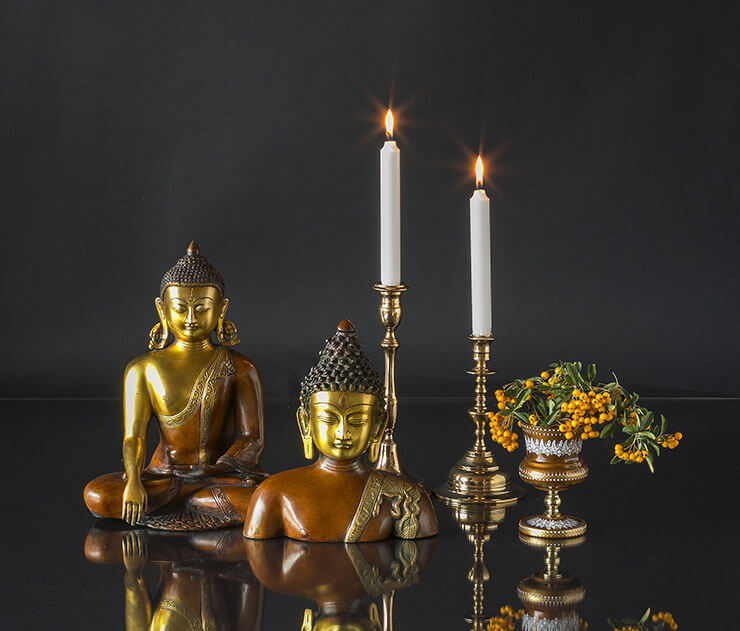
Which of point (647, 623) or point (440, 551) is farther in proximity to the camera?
point (440, 551)

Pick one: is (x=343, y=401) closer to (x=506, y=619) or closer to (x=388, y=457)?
(x=388, y=457)

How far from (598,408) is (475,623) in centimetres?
44

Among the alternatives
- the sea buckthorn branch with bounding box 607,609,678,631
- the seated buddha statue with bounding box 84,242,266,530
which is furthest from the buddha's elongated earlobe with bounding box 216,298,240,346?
the sea buckthorn branch with bounding box 607,609,678,631

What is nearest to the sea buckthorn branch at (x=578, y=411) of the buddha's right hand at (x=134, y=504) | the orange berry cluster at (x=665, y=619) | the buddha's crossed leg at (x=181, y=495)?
the orange berry cluster at (x=665, y=619)

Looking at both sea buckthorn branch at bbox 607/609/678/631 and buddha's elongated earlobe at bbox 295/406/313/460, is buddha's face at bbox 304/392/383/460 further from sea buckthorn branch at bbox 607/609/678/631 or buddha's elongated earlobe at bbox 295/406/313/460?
sea buckthorn branch at bbox 607/609/678/631

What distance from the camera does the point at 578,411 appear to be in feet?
6.30

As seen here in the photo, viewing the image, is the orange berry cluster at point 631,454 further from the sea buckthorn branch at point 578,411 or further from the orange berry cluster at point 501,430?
the orange berry cluster at point 501,430

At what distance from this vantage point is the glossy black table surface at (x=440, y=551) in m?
1.67

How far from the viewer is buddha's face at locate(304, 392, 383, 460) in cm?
192

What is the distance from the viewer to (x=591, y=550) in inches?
76.0

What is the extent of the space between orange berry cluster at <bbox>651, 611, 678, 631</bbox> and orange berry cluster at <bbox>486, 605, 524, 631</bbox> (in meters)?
0.17

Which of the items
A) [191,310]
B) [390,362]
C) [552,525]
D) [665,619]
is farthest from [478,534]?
[191,310]

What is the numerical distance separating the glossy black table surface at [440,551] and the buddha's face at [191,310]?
1.11 ft

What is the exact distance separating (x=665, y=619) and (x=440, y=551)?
0.40 meters
